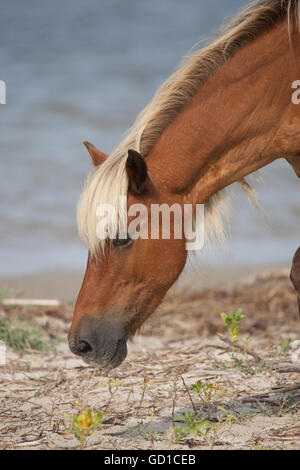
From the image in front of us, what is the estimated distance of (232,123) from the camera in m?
2.77

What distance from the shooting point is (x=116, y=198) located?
2.54 metres

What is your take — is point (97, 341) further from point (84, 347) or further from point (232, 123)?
point (232, 123)

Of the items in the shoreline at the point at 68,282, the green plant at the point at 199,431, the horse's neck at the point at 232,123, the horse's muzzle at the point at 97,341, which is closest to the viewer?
the green plant at the point at 199,431

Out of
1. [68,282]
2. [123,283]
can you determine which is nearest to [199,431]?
[123,283]

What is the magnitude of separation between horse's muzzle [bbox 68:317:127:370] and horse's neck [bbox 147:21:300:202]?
0.69 m

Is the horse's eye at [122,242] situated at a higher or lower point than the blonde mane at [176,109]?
lower

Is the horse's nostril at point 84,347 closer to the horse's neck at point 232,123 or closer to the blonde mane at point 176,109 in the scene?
the blonde mane at point 176,109

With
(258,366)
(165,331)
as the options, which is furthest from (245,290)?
(258,366)

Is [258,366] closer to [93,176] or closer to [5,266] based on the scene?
[93,176]

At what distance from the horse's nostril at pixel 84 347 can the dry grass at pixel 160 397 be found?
21 cm

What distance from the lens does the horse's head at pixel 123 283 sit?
2.52 metres

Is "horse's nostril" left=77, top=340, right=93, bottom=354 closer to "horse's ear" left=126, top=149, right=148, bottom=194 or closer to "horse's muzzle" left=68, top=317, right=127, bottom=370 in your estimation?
"horse's muzzle" left=68, top=317, right=127, bottom=370

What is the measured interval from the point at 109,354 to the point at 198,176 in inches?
36.4

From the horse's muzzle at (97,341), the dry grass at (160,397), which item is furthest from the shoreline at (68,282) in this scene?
the horse's muzzle at (97,341)
